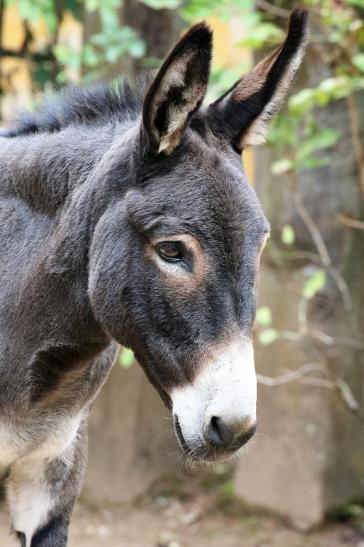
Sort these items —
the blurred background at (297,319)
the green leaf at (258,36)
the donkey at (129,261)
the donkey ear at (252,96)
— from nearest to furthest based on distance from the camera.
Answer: the donkey at (129,261), the donkey ear at (252,96), the green leaf at (258,36), the blurred background at (297,319)

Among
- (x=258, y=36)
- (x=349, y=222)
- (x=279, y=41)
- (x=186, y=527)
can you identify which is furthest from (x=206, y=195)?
(x=186, y=527)

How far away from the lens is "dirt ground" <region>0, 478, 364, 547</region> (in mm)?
6102

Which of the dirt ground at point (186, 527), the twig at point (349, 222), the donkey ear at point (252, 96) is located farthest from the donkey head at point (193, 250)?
the dirt ground at point (186, 527)

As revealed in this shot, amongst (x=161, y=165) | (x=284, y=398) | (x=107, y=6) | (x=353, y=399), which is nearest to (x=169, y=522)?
(x=284, y=398)

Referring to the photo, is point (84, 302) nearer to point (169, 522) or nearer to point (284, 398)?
point (284, 398)

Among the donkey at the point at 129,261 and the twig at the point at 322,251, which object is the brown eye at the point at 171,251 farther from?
the twig at the point at 322,251

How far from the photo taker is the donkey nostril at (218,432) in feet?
8.43

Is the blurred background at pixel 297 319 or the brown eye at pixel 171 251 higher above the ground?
the brown eye at pixel 171 251

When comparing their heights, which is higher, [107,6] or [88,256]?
[88,256]

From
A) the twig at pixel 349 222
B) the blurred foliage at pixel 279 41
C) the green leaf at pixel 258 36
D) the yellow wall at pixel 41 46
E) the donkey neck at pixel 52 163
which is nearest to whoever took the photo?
the donkey neck at pixel 52 163

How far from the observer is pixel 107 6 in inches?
229

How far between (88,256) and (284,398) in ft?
11.2

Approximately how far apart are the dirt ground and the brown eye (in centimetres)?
376

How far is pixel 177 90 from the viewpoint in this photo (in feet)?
9.22
